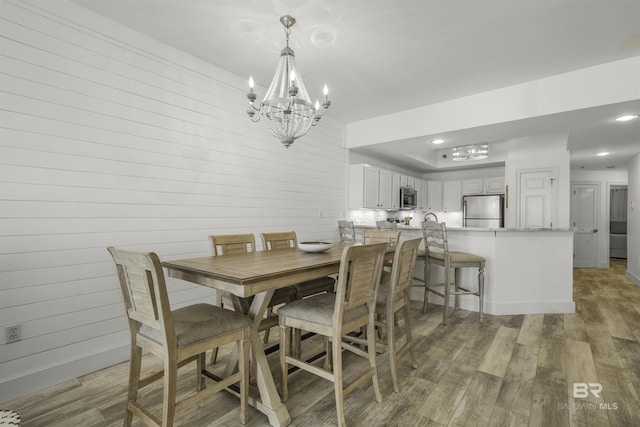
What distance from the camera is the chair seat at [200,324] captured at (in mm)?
1521

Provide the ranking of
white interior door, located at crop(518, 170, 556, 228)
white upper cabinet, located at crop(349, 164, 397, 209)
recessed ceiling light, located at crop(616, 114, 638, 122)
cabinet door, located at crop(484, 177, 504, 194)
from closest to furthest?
recessed ceiling light, located at crop(616, 114, 638, 122) < white upper cabinet, located at crop(349, 164, 397, 209) < white interior door, located at crop(518, 170, 556, 228) < cabinet door, located at crop(484, 177, 504, 194)

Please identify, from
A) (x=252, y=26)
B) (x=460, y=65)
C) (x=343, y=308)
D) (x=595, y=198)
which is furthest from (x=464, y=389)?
(x=595, y=198)

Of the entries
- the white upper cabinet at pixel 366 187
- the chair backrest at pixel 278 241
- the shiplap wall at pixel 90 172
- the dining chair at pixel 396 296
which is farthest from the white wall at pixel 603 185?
the shiplap wall at pixel 90 172

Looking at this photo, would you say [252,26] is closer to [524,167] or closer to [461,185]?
[524,167]

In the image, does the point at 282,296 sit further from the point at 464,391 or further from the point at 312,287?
the point at 464,391

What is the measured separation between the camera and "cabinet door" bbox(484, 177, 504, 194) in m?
6.63

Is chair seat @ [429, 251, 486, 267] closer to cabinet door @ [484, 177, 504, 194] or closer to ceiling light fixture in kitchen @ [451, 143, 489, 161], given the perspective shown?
ceiling light fixture in kitchen @ [451, 143, 489, 161]

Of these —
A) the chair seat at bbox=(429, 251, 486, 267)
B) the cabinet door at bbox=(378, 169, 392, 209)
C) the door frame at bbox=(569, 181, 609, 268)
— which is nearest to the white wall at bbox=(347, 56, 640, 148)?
Result: the cabinet door at bbox=(378, 169, 392, 209)

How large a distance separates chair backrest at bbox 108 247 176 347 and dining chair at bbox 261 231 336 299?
3.97 ft

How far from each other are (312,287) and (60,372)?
1907mm

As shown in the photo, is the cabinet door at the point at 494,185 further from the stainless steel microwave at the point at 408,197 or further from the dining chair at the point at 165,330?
the dining chair at the point at 165,330

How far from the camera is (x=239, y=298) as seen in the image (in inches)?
82.6

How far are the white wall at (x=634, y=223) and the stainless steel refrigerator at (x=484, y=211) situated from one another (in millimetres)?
2102

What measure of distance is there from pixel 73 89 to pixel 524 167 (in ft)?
21.5
